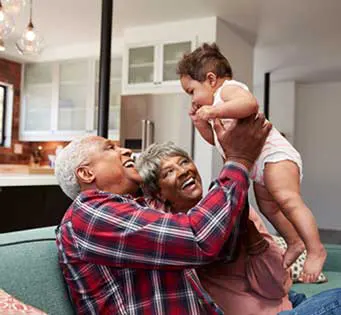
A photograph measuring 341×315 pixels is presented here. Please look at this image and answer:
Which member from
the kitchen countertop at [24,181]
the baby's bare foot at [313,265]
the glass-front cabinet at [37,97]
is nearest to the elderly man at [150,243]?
the baby's bare foot at [313,265]

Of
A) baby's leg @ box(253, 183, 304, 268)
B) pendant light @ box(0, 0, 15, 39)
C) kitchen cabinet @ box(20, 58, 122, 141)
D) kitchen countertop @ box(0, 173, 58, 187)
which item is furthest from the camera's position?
kitchen cabinet @ box(20, 58, 122, 141)

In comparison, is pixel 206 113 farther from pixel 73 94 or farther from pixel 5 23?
pixel 73 94

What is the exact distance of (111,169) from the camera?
1309mm

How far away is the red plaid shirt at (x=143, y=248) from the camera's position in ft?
3.48

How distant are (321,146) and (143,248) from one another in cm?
663

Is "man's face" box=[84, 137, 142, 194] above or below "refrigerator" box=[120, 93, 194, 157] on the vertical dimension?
below

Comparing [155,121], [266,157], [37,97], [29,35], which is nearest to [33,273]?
[266,157]

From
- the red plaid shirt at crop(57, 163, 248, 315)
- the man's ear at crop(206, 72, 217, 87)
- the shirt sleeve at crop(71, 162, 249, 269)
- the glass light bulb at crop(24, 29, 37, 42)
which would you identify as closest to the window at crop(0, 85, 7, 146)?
the glass light bulb at crop(24, 29, 37, 42)

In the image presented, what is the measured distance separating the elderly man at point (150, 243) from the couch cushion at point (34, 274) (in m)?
0.03

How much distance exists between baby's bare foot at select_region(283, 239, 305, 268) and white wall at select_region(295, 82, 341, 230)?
19.2ft

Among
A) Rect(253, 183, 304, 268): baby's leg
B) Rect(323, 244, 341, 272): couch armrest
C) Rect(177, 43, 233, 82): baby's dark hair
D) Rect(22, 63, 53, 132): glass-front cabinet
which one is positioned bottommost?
→ Rect(323, 244, 341, 272): couch armrest

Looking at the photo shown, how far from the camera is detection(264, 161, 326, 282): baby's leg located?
4.72 ft

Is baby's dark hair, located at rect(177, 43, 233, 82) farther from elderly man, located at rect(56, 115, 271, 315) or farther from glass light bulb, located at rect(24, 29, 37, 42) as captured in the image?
glass light bulb, located at rect(24, 29, 37, 42)

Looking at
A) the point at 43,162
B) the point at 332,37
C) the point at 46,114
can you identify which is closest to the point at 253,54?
the point at 332,37
